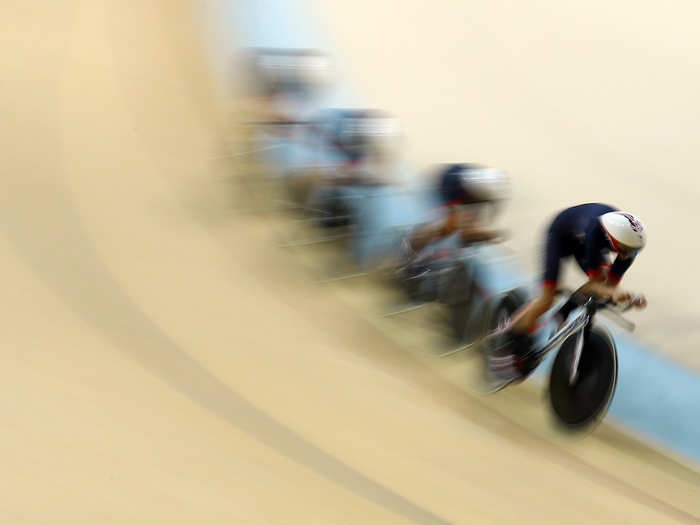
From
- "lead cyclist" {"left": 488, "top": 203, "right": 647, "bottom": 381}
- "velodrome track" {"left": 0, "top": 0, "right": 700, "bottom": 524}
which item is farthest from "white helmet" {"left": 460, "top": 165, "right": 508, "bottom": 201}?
"velodrome track" {"left": 0, "top": 0, "right": 700, "bottom": 524}

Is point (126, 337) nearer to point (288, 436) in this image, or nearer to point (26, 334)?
point (26, 334)

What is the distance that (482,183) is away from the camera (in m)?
3.42

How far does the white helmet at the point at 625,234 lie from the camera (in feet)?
9.09

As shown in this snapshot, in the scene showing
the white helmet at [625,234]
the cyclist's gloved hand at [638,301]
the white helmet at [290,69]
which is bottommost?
the cyclist's gloved hand at [638,301]

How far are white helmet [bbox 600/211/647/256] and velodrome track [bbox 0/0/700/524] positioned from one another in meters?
0.82

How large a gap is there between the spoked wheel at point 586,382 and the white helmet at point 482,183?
68cm

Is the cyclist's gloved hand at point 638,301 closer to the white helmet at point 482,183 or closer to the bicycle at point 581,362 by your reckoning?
the bicycle at point 581,362

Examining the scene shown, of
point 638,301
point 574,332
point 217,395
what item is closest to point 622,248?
point 638,301

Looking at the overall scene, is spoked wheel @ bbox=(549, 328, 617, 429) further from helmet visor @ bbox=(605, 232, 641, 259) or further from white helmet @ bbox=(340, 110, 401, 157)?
white helmet @ bbox=(340, 110, 401, 157)

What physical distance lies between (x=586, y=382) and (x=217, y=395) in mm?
1309

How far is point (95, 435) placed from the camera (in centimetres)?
280

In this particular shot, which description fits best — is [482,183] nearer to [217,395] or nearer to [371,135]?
[371,135]

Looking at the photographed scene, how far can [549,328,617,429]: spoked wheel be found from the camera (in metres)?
2.97

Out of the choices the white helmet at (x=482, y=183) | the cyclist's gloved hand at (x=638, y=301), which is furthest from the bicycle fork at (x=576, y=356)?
the white helmet at (x=482, y=183)
